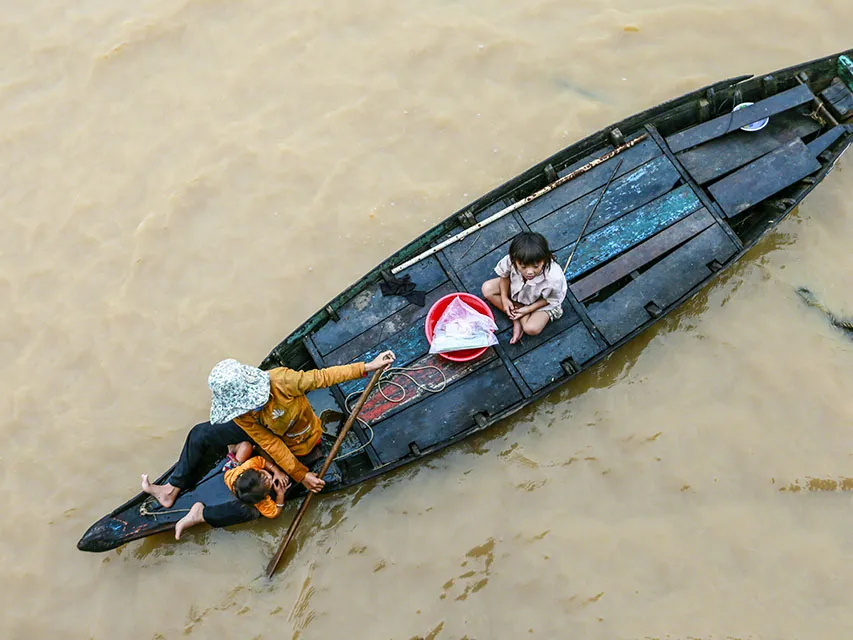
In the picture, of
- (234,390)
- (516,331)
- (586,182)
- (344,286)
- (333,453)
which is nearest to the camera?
(234,390)

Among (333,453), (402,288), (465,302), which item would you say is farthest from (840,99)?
(333,453)

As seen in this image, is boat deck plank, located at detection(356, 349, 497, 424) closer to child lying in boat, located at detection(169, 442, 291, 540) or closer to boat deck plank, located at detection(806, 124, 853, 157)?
child lying in boat, located at detection(169, 442, 291, 540)

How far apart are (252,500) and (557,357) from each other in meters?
2.38

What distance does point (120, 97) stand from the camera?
7180 millimetres

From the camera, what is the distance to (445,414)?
5.25m

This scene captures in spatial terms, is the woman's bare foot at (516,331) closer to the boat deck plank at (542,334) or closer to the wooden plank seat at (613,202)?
the boat deck plank at (542,334)

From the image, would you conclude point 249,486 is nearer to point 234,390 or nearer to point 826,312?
point 234,390

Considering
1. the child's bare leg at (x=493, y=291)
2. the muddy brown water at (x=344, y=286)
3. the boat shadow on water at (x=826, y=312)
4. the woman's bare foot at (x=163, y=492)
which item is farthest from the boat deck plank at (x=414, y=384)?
the boat shadow on water at (x=826, y=312)

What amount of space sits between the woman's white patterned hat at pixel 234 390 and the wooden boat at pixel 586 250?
2.91 feet

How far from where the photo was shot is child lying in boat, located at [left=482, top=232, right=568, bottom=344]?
4996mm

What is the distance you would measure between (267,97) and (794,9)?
5167 millimetres

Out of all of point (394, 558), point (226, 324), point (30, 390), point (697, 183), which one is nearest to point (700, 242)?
point (697, 183)

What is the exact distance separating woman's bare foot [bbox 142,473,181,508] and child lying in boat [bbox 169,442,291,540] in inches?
6.1

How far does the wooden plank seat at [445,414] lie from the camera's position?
521cm
